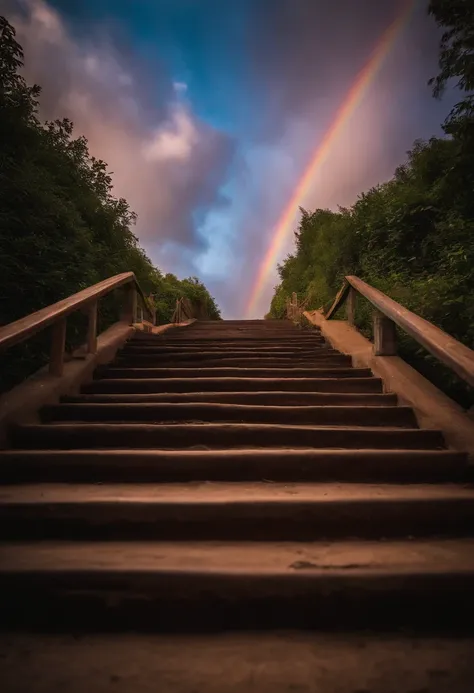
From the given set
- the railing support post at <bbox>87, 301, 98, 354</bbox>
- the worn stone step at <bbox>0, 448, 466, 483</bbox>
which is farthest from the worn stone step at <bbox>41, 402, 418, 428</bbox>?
→ the railing support post at <bbox>87, 301, 98, 354</bbox>

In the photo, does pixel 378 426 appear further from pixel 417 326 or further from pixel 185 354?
A: pixel 185 354

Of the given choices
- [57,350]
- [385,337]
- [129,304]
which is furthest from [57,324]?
[385,337]

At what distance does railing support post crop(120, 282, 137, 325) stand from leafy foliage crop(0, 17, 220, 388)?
296mm

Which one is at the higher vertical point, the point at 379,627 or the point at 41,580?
the point at 41,580

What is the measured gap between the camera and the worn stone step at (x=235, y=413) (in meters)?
2.71

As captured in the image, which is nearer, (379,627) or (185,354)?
(379,627)

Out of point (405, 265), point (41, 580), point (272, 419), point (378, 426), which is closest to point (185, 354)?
point (272, 419)

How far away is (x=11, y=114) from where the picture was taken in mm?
4535

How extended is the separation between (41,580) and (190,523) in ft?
2.06

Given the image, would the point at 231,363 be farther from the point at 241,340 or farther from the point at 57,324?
the point at 57,324

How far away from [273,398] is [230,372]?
2.66ft

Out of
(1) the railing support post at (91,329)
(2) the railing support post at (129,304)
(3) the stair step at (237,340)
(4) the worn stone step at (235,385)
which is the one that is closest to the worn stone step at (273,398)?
A: (4) the worn stone step at (235,385)

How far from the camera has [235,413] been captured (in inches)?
108

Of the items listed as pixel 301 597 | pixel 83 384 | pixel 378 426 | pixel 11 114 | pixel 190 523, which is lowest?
pixel 301 597
